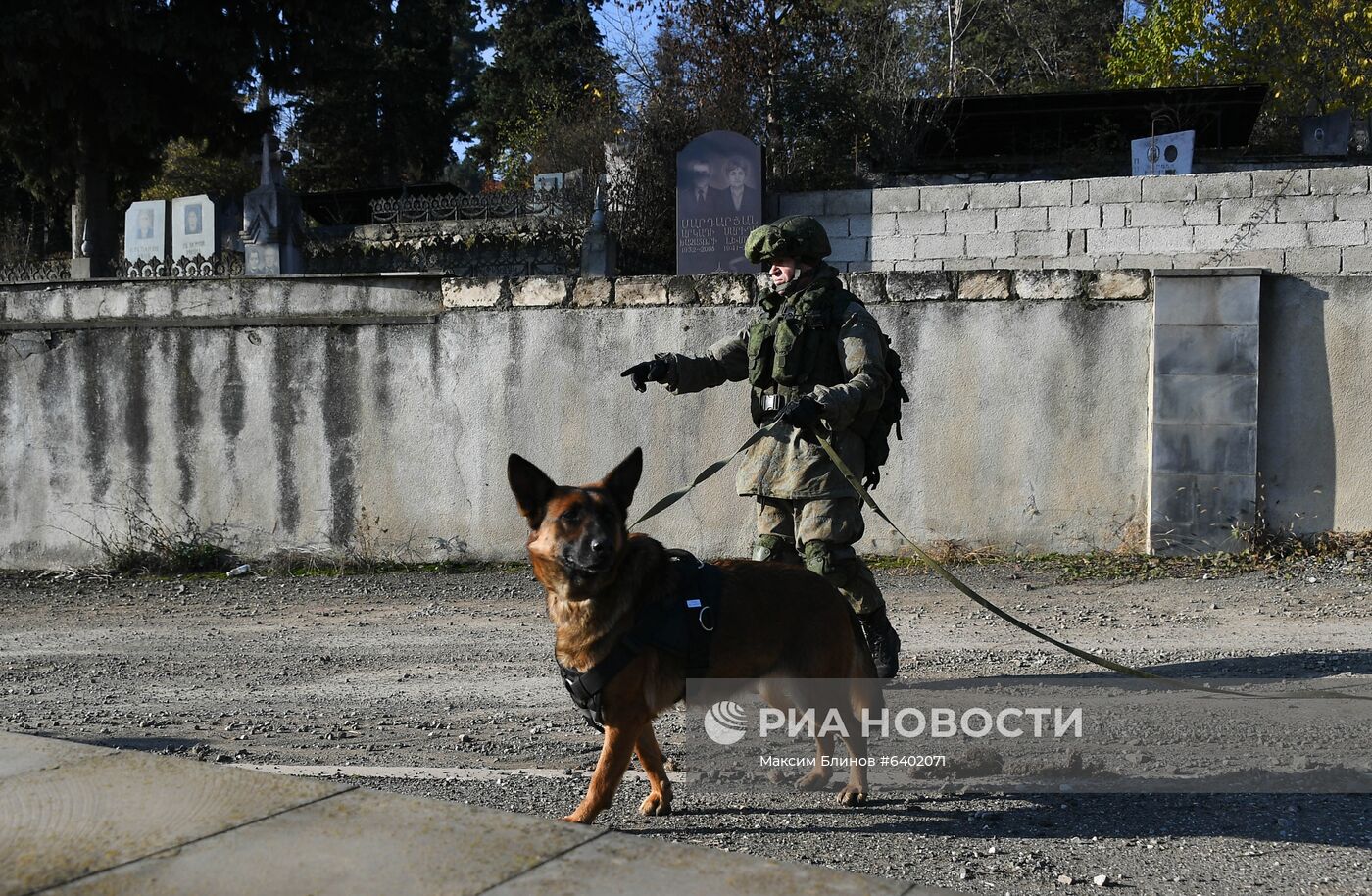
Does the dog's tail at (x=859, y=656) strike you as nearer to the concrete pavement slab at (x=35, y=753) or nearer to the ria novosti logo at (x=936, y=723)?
the ria novosti logo at (x=936, y=723)

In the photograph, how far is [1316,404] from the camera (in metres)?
8.23

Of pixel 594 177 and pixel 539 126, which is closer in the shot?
pixel 594 177

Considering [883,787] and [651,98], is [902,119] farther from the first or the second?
[883,787]

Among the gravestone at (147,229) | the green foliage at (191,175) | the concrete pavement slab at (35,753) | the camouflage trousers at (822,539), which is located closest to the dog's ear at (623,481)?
the camouflage trousers at (822,539)

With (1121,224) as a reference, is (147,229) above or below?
above

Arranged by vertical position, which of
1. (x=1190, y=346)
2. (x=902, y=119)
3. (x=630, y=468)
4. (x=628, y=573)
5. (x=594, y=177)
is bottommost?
(x=628, y=573)

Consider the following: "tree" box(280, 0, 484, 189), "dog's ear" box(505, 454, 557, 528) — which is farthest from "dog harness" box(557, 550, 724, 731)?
"tree" box(280, 0, 484, 189)

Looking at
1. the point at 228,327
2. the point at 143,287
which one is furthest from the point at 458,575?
the point at 143,287

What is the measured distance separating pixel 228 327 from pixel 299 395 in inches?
31.3

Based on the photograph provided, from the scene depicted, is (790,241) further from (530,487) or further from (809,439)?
(530,487)

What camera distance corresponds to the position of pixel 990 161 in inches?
712

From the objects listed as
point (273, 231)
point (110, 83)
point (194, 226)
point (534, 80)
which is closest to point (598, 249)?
point (273, 231)

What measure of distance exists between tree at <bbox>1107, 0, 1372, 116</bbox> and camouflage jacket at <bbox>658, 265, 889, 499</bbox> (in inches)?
766

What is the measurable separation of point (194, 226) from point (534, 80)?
15.8 metres
